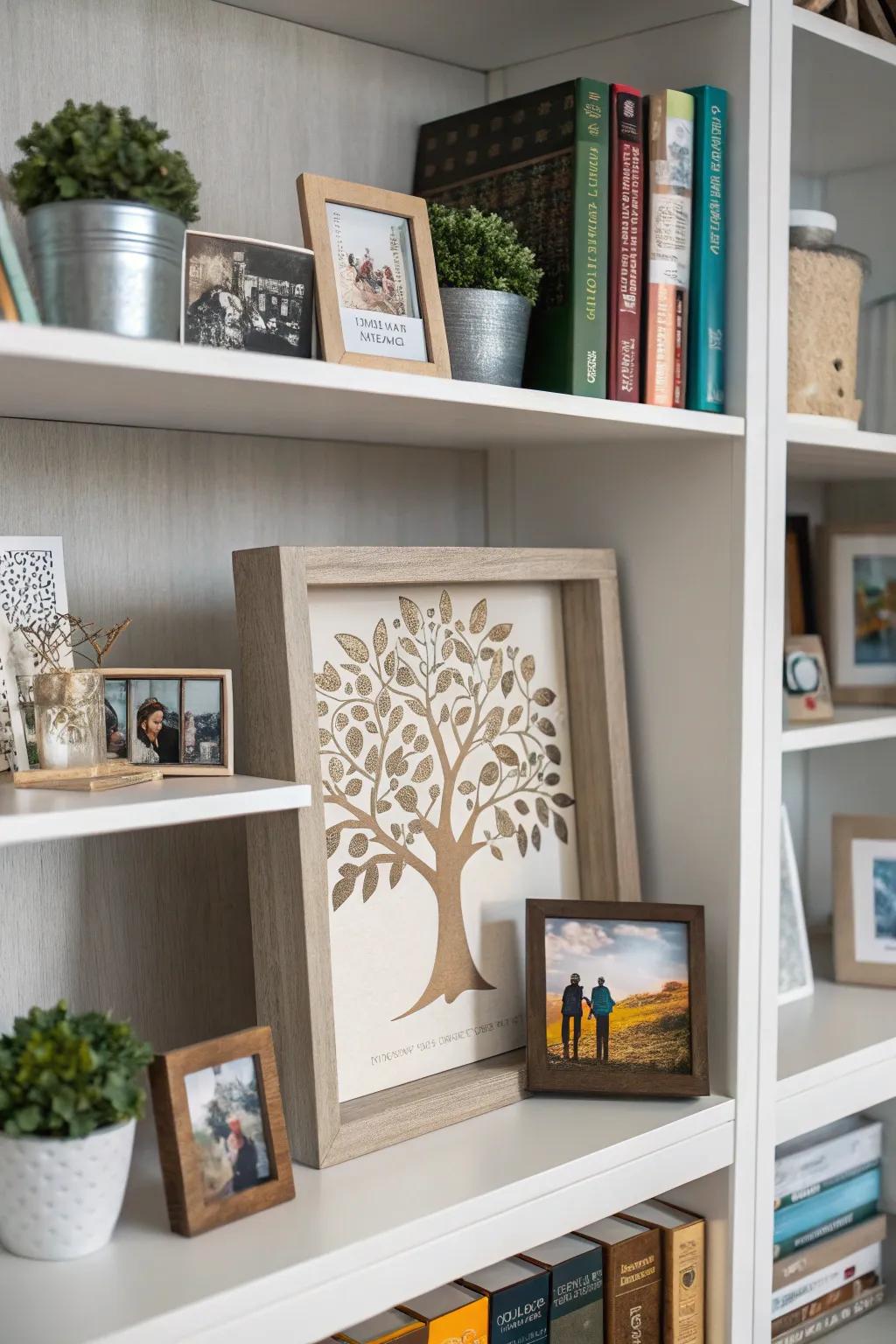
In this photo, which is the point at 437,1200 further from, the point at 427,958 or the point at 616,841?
the point at 616,841

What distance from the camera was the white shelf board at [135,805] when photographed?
902 mm

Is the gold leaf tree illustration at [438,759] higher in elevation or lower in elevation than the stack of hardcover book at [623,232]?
lower

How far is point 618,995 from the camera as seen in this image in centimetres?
131

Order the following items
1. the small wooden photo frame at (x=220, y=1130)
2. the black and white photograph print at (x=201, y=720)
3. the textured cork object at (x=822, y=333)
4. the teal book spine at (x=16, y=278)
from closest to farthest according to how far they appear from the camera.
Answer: the teal book spine at (x=16, y=278) → the small wooden photo frame at (x=220, y=1130) → the black and white photograph print at (x=201, y=720) → the textured cork object at (x=822, y=333)

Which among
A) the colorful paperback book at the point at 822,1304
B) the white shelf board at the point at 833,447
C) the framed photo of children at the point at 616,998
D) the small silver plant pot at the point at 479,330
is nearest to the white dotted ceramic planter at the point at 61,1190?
the framed photo of children at the point at 616,998

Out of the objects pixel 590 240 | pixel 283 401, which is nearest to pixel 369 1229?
pixel 283 401

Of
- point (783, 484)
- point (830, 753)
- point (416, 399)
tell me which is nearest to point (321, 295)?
point (416, 399)

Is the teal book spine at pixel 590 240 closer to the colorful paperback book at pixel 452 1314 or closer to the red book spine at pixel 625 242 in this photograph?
the red book spine at pixel 625 242

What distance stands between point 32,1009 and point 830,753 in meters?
1.28

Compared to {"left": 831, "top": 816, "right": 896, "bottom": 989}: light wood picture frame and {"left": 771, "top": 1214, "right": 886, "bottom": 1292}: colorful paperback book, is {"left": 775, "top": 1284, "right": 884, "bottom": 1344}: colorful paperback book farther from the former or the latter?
{"left": 831, "top": 816, "right": 896, "bottom": 989}: light wood picture frame

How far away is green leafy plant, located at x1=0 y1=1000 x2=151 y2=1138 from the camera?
0.95 m

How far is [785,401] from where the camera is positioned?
1.38m

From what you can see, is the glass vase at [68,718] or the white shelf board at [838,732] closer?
the glass vase at [68,718]

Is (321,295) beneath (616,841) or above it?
above
